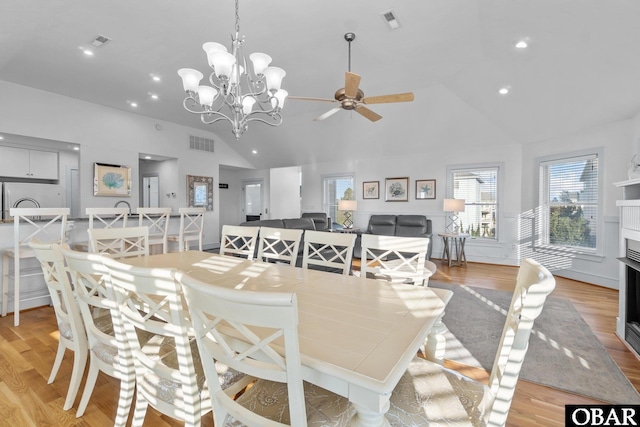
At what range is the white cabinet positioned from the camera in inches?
206

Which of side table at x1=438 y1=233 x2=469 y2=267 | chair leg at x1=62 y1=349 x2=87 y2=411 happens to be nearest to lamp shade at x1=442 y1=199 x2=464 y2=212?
side table at x1=438 y1=233 x2=469 y2=267

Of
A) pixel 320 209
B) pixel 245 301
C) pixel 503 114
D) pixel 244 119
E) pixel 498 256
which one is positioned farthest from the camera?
pixel 320 209

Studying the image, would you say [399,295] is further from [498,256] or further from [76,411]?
[498,256]

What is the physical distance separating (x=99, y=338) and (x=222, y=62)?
183cm

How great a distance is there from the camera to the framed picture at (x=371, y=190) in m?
7.27

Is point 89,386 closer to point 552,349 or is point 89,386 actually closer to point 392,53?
A: point 552,349

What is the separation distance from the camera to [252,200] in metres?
9.51

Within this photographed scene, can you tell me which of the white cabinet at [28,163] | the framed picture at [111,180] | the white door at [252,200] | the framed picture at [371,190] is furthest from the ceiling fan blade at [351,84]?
the white door at [252,200]

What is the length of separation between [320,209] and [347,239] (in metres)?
6.11

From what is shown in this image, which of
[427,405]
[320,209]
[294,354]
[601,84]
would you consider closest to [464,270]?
[601,84]

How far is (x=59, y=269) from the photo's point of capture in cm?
143

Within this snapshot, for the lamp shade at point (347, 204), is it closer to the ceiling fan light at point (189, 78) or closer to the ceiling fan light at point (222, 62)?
the ceiling fan light at point (189, 78)

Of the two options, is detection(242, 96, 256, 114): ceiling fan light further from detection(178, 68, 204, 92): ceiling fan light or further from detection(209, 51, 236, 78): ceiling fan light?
detection(209, 51, 236, 78): ceiling fan light

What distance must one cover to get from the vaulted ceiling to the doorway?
207 cm
